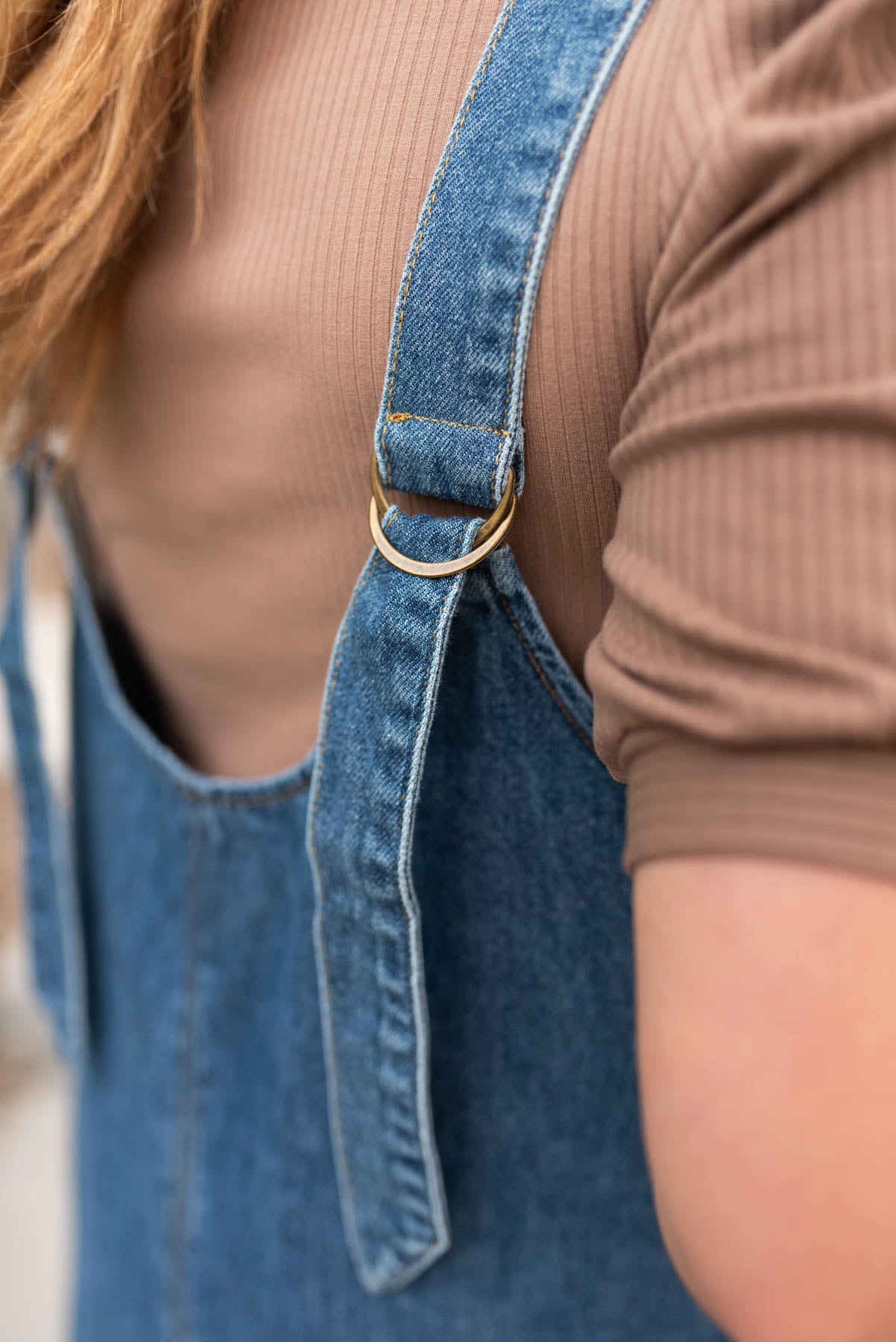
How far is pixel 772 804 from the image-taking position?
34cm

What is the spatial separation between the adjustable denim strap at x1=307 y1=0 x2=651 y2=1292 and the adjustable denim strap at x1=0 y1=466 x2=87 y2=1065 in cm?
36

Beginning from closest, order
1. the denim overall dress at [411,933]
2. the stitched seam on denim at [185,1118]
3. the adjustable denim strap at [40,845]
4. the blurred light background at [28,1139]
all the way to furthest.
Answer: the denim overall dress at [411,933] < the stitched seam on denim at [185,1118] < the adjustable denim strap at [40,845] < the blurred light background at [28,1139]

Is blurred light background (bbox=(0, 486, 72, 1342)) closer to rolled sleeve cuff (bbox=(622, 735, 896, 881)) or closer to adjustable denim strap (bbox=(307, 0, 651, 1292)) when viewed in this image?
adjustable denim strap (bbox=(307, 0, 651, 1292))

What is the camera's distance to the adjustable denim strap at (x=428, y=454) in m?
0.40

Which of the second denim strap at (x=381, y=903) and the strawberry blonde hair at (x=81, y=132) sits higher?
the strawberry blonde hair at (x=81, y=132)

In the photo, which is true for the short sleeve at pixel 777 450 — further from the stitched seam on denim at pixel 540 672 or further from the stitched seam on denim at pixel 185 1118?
the stitched seam on denim at pixel 185 1118

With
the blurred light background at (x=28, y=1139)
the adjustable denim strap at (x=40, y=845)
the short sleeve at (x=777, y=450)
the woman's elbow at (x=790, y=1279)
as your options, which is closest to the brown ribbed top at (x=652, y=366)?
the short sleeve at (x=777, y=450)

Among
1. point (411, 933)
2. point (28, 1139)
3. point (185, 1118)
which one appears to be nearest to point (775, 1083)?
point (411, 933)

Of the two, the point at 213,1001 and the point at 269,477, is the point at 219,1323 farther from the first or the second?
the point at 269,477

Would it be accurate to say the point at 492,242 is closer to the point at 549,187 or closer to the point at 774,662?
the point at 549,187

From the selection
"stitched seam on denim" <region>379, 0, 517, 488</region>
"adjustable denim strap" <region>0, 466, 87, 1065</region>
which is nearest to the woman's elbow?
"stitched seam on denim" <region>379, 0, 517, 488</region>

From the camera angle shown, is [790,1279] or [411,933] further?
[411,933]

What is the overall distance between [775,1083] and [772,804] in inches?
3.6

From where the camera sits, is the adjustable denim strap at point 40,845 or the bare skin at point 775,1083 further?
the adjustable denim strap at point 40,845
